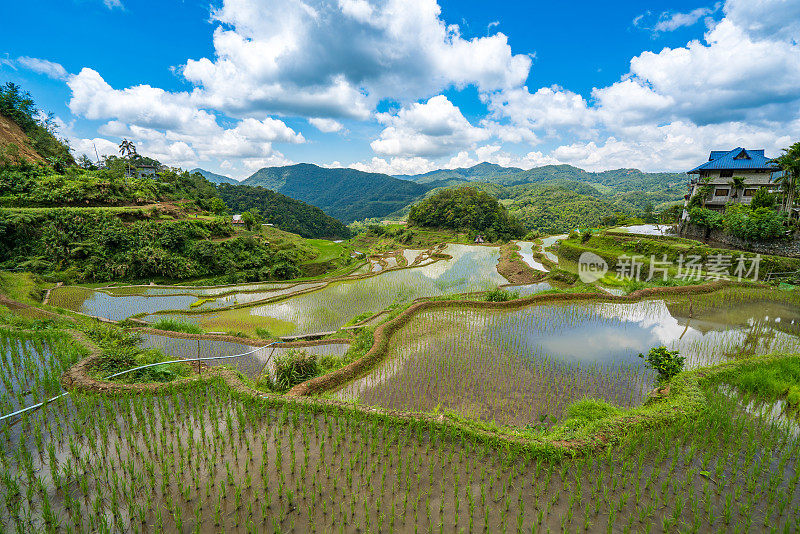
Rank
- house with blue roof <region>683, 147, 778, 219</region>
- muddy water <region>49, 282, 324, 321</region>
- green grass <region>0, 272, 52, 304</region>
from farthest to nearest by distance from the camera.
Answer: house with blue roof <region>683, 147, 778, 219</region>
muddy water <region>49, 282, 324, 321</region>
green grass <region>0, 272, 52, 304</region>

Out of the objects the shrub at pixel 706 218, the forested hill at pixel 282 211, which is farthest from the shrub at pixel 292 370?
the forested hill at pixel 282 211

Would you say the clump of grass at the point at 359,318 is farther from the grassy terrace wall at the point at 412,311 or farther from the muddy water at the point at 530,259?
the muddy water at the point at 530,259

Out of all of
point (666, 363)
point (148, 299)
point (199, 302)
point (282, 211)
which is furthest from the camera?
point (282, 211)

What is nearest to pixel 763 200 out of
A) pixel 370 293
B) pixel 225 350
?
pixel 370 293

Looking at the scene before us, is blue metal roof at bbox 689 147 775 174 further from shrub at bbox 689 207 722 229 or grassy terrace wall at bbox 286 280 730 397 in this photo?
grassy terrace wall at bbox 286 280 730 397

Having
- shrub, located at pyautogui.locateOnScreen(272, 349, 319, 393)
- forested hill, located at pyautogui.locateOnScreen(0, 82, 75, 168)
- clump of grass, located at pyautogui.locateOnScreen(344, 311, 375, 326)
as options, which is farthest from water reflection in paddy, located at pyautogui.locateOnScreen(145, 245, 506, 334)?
forested hill, located at pyautogui.locateOnScreen(0, 82, 75, 168)

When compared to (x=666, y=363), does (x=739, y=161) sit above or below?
above

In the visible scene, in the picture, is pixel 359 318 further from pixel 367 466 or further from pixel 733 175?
pixel 733 175

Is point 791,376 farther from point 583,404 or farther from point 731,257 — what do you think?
point 731,257
